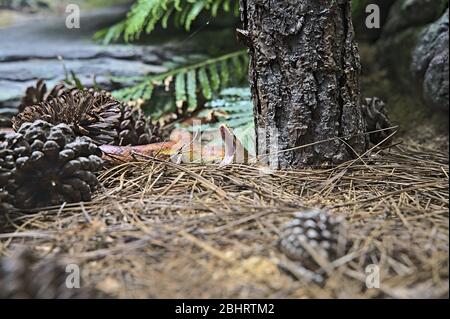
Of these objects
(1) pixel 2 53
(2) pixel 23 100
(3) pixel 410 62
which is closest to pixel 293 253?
(2) pixel 23 100

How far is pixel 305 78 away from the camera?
1.64 m

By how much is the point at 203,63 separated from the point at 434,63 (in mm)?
1354

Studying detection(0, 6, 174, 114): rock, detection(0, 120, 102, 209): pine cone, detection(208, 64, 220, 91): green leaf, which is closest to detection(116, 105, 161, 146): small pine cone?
detection(0, 120, 102, 209): pine cone

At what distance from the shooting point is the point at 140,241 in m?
1.15

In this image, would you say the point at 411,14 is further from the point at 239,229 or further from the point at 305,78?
the point at 239,229

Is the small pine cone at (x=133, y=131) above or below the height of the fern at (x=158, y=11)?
below

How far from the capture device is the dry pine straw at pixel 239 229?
100cm

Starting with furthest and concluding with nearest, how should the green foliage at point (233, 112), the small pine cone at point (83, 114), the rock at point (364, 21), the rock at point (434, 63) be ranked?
the rock at point (364, 21)
the rock at point (434, 63)
the green foliage at point (233, 112)
the small pine cone at point (83, 114)

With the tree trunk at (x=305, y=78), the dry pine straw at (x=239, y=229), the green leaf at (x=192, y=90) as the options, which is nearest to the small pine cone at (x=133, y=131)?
the dry pine straw at (x=239, y=229)

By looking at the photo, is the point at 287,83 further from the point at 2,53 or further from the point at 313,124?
the point at 2,53

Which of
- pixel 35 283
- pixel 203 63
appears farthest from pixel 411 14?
pixel 35 283

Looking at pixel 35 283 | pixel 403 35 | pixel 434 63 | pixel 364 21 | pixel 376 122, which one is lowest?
pixel 35 283

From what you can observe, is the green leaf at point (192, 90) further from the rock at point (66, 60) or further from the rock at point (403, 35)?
the rock at point (403, 35)

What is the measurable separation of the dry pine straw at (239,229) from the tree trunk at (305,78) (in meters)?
0.09
